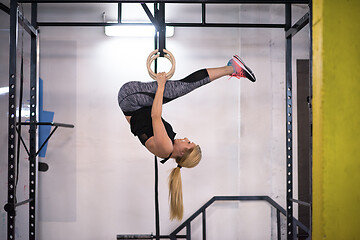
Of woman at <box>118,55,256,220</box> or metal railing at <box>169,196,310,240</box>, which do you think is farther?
metal railing at <box>169,196,310,240</box>

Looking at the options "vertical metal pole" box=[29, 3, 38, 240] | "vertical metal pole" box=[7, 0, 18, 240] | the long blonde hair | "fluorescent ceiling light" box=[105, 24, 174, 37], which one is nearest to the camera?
"vertical metal pole" box=[7, 0, 18, 240]

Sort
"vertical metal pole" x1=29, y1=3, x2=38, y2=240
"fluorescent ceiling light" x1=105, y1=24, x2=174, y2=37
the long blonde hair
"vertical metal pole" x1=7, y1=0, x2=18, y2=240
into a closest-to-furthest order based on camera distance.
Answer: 1. "vertical metal pole" x1=7, y1=0, x2=18, y2=240
2. the long blonde hair
3. "vertical metal pole" x1=29, y1=3, x2=38, y2=240
4. "fluorescent ceiling light" x1=105, y1=24, x2=174, y2=37

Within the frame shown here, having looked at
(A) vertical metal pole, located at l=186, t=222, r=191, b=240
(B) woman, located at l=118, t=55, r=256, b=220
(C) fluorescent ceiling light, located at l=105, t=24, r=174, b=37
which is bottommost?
(A) vertical metal pole, located at l=186, t=222, r=191, b=240

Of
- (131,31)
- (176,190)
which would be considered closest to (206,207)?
(176,190)

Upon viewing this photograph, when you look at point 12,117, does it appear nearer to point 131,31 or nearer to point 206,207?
point 131,31

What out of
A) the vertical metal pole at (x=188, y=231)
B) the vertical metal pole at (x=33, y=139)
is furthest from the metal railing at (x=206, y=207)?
the vertical metal pole at (x=33, y=139)

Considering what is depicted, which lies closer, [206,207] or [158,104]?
[158,104]

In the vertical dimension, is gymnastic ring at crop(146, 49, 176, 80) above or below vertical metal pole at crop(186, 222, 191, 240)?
above

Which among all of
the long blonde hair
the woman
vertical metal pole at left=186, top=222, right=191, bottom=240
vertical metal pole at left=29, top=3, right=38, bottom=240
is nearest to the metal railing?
vertical metal pole at left=186, top=222, right=191, bottom=240

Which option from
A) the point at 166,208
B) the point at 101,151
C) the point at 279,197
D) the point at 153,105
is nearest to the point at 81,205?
the point at 101,151

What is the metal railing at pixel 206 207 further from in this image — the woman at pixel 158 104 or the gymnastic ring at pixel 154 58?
the gymnastic ring at pixel 154 58

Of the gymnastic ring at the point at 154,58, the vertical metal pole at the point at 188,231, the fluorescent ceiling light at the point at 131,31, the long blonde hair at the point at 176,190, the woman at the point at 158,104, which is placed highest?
the fluorescent ceiling light at the point at 131,31

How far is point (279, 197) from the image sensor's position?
3.18 metres

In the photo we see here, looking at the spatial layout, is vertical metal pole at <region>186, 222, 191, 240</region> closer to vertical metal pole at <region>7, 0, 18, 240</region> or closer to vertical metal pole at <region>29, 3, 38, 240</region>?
vertical metal pole at <region>29, 3, 38, 240</region>
